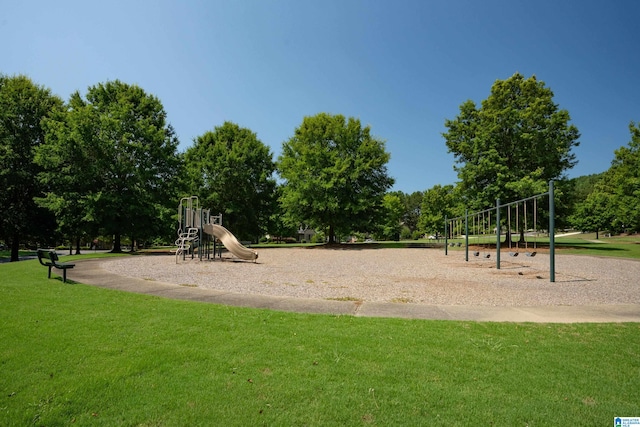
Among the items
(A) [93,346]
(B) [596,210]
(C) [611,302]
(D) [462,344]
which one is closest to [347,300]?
(D) [462,344]

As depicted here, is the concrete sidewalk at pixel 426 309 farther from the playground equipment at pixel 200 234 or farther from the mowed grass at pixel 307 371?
the playground equipment at pixel 200 234

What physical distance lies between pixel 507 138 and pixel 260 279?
3066 cm

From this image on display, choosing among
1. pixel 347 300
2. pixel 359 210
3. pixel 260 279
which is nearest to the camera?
pixel 347 300

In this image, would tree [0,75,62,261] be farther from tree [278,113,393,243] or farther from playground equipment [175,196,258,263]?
tree [278,113,393,243]

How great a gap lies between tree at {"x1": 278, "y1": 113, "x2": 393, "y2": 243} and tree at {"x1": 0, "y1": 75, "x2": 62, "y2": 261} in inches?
819

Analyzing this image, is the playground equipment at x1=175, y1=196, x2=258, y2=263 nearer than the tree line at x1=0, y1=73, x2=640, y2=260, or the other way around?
the playground equipment at x1=175, y1=196, x2=258, y2=263

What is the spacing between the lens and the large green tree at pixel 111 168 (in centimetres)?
2428

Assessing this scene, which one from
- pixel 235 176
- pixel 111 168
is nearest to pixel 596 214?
pixel 235 176

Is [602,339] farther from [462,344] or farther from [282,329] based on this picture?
[282,329]

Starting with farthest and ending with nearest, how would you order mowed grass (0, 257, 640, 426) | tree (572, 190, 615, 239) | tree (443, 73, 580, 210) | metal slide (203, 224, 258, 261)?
tree (572, 190, 615, 239), tree (443, 73, 580, 210), metal slide (203, 224, 258, 261), mowed grass (0, 257, 640, 426)

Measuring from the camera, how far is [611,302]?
796cm

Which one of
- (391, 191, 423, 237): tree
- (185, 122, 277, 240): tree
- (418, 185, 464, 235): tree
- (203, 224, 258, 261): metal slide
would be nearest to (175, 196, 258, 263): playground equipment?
(203, 224, 258, 261): metal slide

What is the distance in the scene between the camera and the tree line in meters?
25.1

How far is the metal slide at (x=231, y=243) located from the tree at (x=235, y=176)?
56.6ft
